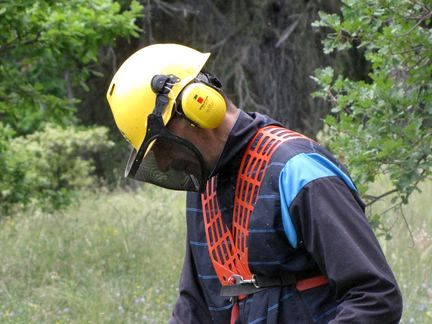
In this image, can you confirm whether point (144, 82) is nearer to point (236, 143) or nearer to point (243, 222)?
point (236, 143)

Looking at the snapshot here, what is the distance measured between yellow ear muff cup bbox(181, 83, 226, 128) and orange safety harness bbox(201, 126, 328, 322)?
14cm

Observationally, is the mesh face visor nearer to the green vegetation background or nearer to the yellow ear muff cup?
the yellow ear muff cup

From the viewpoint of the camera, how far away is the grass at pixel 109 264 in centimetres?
654

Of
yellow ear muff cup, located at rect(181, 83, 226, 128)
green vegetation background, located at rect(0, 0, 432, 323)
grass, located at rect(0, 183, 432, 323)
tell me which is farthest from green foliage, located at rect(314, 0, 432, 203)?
yellow ear muff cup, located at rect(181, 83, 226, 128)

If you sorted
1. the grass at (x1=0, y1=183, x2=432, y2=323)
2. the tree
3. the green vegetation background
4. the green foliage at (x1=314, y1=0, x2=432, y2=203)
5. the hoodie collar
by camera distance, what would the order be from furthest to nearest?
1. the tree
2. the grass at (x1=0, y1=183, x2=432, y2=323)
3. the green vegetation background
4. the green foliage at (x1=314, y1=0, x2=432, y2=203)
5. the hoodie collar

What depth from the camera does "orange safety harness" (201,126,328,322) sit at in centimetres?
262

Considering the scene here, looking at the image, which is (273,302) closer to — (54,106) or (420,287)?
(420,287)

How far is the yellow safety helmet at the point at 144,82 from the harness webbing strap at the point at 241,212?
11.1 inches

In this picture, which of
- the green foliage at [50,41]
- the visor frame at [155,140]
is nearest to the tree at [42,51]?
the green foliage at [50,41]

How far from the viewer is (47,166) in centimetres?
1364

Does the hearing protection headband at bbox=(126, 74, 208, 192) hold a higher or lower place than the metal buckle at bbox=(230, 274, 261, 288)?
higher

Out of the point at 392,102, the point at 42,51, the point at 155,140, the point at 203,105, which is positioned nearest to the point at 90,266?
the point at 42,51

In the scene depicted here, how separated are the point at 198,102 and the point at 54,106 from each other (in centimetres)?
576

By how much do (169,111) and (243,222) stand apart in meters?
0.40
